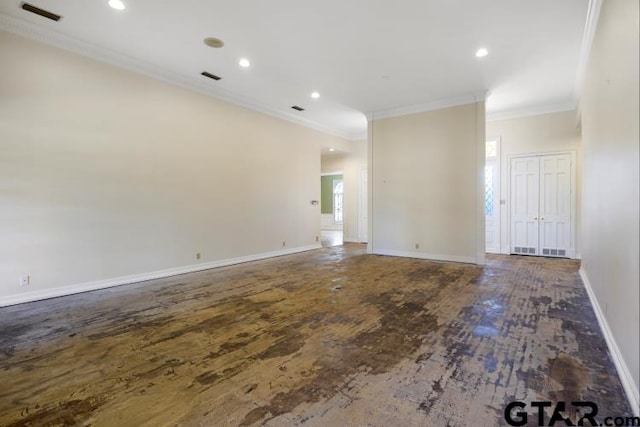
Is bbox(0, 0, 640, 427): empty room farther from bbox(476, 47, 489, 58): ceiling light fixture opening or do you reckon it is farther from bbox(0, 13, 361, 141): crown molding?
bbox(476, 47, 489, 58): ceiling light fixture opening

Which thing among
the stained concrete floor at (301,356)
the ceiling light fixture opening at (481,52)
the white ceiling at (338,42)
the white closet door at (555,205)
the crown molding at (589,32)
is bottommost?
the stained concrete floor at (301,356)

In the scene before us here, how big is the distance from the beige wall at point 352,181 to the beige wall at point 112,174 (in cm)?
353

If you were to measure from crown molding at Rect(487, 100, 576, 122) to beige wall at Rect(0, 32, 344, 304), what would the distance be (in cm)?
540

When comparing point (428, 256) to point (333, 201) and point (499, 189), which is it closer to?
point (499, 189)

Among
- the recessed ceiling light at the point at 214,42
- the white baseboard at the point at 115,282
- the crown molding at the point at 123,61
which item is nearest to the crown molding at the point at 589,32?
the recessed ceiling light at the point at 214,42

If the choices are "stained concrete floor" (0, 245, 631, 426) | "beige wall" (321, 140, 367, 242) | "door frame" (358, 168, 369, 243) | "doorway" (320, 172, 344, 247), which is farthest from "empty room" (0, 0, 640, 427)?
"doorway" (320, 172, 344, 247)

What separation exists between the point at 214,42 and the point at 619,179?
14.6ft

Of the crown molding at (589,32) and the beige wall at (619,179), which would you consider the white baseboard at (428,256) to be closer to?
the beige wall at (619,179)

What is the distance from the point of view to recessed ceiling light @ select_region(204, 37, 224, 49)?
3989mm

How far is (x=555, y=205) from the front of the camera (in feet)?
21.8

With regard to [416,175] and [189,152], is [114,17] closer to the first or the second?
[189,152]

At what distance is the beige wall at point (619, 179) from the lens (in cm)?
177

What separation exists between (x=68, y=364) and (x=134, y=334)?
0.56 meters

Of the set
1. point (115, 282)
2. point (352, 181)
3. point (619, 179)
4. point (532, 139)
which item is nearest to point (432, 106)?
point (532, 139)
